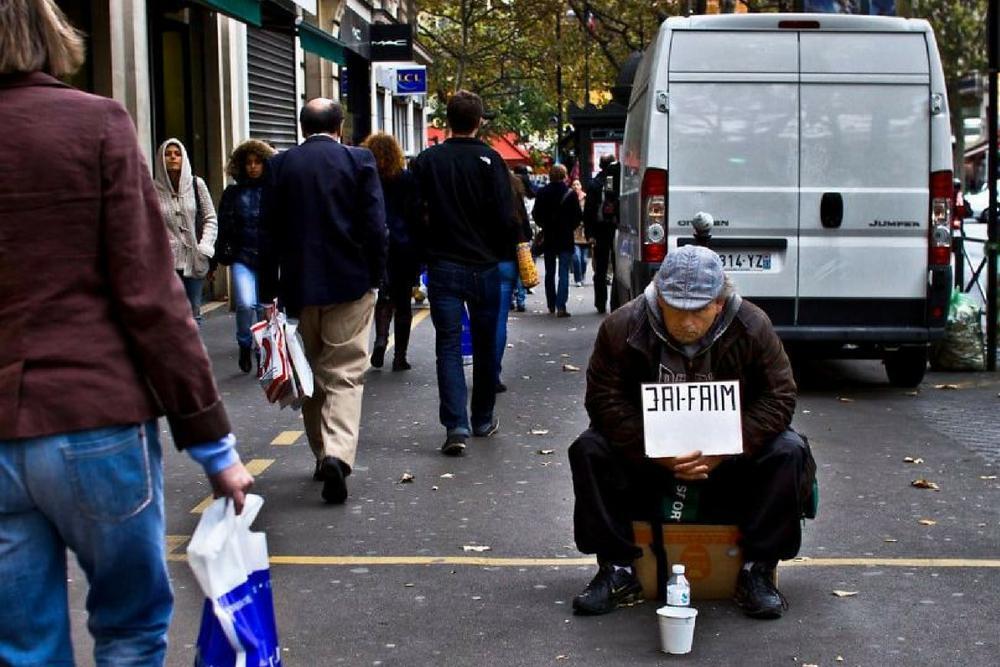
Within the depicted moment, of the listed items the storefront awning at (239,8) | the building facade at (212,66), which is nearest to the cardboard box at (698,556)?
the building facade at (212,66)

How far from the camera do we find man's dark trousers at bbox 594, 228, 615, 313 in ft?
57.5

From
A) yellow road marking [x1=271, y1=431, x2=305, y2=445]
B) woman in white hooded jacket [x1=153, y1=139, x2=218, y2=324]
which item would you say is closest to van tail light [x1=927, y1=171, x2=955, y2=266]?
yellow road marking [x1=271, y1=431, x2=305, y2=445]

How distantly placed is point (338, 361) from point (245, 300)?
4.62m

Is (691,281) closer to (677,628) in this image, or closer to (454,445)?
(677,628)

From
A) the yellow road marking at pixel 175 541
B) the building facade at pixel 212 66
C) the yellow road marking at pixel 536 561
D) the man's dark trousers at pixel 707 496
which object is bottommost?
the yellow road marking at pixel 175 541

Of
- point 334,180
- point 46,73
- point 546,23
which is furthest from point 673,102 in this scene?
point 546,23

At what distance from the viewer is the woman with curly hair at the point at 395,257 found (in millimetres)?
11461

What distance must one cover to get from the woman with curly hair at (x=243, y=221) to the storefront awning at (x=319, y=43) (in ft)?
27.4

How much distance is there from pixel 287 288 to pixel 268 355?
52 centimetres

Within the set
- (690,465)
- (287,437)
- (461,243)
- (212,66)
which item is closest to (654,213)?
(461,243)

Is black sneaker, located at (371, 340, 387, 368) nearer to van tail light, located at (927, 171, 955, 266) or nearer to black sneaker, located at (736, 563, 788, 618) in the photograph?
van tail light, located at (927, 171, 955, 266)

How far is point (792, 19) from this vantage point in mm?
10688

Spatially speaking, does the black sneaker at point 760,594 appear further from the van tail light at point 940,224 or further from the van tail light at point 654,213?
the van tail light at point 940,224

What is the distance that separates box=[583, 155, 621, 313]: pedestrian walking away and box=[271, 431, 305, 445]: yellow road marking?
24.7 feet
